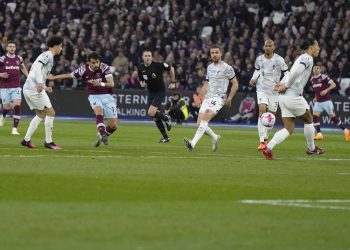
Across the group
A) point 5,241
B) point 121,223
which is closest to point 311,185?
point 121,223

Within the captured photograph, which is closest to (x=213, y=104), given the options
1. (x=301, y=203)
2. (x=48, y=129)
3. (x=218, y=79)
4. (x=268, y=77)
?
(x=218, y=79)

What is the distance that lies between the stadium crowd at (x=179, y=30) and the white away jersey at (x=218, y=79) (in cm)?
1585

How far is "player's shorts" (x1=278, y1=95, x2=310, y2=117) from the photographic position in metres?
20.6

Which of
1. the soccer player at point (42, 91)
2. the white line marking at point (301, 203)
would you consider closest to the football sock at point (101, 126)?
the soccer player at point (42, 91)

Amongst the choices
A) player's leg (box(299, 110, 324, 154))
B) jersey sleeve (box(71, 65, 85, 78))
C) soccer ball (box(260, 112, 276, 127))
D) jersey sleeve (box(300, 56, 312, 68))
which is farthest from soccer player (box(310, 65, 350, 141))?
jersey sleeve (box(300, 56, 312, 68))

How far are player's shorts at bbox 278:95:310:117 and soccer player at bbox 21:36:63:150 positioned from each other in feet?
16.4

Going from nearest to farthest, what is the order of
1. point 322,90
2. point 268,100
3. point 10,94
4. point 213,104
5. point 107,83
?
1. point 213,104
2. point 107,83
3. point 268,100
4. point 10,94
5. point 322,90

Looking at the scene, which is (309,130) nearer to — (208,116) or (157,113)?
(208,116)

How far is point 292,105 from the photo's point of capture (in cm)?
2055

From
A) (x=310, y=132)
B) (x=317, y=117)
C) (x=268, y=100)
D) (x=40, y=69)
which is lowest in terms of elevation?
(x=317, y=117)

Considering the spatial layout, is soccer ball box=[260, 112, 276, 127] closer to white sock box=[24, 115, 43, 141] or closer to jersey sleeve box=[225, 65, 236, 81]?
jersey sleeve box=[225, 65, 236, 81]

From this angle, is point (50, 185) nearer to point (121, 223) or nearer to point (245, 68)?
point (121, 223)

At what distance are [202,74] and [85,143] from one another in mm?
17240

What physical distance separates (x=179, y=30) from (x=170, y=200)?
3214 cm
